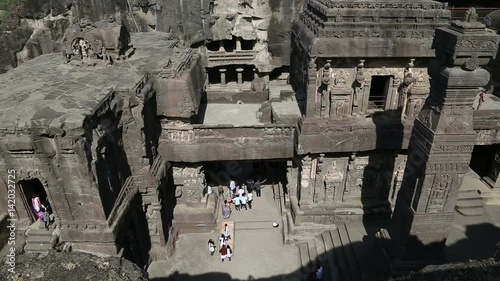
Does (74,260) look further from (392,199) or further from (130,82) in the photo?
(392,199)

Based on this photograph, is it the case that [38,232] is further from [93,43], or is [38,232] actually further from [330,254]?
[330,254]

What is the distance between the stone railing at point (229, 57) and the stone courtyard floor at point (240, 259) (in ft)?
35.6

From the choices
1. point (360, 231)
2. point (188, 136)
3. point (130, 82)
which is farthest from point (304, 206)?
point (130, 82)

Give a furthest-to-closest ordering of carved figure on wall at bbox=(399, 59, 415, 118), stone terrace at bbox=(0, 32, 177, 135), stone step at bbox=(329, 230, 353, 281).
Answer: carved figure on wall at bbox=(399, 59, 415, 118) → stone step at bbox=(329, 230, 353, 281) → stone terrace at bbox=(0, 32, 177, 135)

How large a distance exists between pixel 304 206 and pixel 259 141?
3.52 meters

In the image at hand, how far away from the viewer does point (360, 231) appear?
13906 mm

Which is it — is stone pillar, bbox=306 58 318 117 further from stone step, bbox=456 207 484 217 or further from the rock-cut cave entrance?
the rock-cut cave entrance

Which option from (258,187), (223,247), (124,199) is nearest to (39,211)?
(124,199)

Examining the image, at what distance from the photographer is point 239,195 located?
16.7 m

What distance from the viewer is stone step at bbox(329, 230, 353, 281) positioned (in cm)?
1248

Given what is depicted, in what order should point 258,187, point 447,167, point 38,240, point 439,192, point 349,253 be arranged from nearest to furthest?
1. point 447,167
2. point 439,192
3. point 38,240
4. point 349,253
5. point 258,187

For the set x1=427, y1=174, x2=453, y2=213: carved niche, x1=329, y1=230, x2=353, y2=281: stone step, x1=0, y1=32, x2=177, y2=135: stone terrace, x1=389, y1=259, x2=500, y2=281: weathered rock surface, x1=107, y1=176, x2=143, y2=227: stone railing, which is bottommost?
x1=329, y1=230, x2=353, y2=281: stone step

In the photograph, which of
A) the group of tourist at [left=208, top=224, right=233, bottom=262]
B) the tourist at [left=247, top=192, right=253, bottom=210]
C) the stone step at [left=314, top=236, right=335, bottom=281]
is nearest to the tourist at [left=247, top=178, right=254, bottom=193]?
the tourist at [left=247, top=192, right=253, bottom=210]

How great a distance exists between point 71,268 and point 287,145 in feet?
32.5
